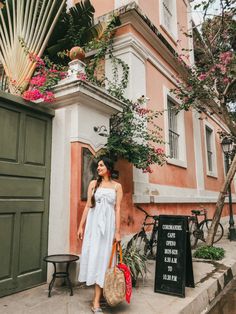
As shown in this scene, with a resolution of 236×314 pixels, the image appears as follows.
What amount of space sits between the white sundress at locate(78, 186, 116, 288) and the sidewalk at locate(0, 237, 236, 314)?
0.39m

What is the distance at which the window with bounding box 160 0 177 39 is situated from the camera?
10.3 m

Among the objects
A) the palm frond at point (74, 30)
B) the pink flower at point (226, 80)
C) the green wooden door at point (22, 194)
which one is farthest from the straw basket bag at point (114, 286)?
the pink flower at point (226, 80)

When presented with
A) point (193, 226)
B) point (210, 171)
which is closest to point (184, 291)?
point (193, 226)

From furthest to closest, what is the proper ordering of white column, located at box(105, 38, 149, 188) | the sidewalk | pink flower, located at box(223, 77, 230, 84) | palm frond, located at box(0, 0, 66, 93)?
pink flower, located at box(223, 77, 230, 84)
white column, located at box(105, 38, 149, 188)
palm frond, located at box(0, 0, 66, 93)
the sidewalk

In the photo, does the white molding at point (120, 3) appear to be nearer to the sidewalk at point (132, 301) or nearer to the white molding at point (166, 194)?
the white molding at point (166, 194)

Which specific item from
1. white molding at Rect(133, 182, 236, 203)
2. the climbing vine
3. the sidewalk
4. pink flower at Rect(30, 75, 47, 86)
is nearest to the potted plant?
the sidewalk

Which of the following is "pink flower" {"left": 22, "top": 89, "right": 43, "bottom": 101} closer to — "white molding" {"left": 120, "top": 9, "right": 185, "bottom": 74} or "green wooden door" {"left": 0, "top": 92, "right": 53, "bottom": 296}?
"green wooden door" {"left": 0, "top": 92, "right": 53, "bottom": 296}

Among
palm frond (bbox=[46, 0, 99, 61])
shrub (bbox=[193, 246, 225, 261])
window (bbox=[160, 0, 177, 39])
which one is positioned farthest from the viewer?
window (bbox=[160, 0, 177, 39])

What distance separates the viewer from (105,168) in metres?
3.92

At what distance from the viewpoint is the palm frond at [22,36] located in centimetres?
557

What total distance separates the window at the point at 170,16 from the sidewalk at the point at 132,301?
8.49 m

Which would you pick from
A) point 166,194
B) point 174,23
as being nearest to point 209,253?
point 166,194

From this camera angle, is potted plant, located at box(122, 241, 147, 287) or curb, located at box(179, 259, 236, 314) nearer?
curb, located at box(179, 259, 236, 314)

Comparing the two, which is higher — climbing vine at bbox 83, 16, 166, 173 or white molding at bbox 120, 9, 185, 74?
white molding at bbox 120, 9, 185, 74
